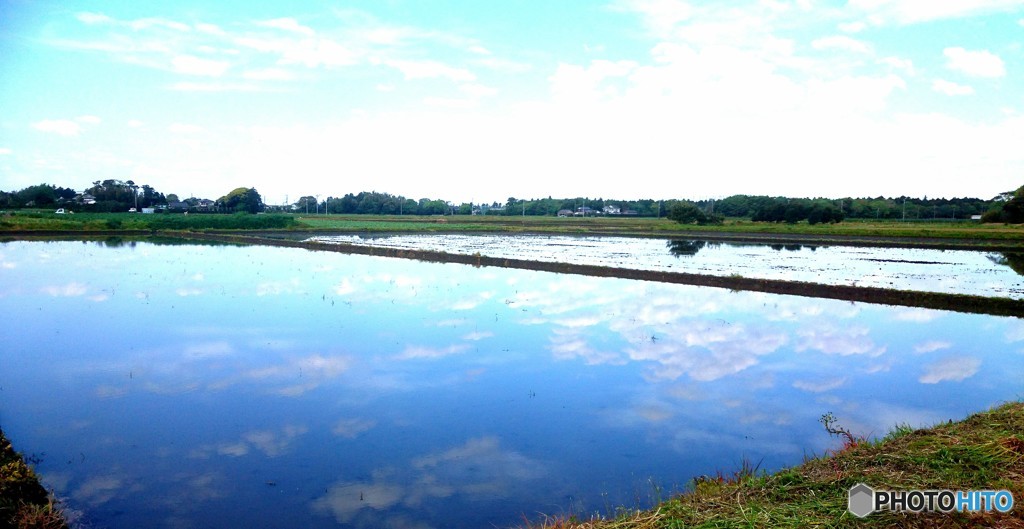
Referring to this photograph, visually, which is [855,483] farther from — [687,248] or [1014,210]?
[1014,210]

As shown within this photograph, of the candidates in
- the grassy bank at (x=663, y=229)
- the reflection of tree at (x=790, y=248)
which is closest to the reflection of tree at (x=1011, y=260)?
the grassy bank at (x=663, y=229)

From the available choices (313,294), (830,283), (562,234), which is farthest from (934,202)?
(313,294)

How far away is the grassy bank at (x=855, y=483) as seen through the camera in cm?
352

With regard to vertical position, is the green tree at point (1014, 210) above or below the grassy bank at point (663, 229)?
above

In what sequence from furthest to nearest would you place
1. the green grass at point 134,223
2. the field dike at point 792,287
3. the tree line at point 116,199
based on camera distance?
the tree line at point 116,199 < the green grass at point 134,223 < the field dike at point 792,287

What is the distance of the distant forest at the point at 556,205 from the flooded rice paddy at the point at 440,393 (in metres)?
48.4

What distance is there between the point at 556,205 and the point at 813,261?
Answer: 86.8 m

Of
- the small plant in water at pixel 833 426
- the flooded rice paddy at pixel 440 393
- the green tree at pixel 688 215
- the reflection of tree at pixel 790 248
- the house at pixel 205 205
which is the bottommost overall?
the small plant in water at pixel 833 426

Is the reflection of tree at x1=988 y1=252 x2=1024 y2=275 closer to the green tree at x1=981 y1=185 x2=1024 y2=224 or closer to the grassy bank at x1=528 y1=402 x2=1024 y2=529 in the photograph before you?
the grassy bank at x1=528 y1=402 x2=1024 y2=529

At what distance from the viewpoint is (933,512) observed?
11.7ft

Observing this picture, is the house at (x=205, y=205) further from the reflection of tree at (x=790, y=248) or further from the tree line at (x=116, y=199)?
the reflection of tree at (x=790, y=248)

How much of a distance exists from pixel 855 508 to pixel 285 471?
15.4 feet

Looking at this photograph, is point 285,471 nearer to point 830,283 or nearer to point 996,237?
point 830,283

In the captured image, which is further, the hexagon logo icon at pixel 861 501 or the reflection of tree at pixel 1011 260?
the reflection of tree at pixel 1011 260
